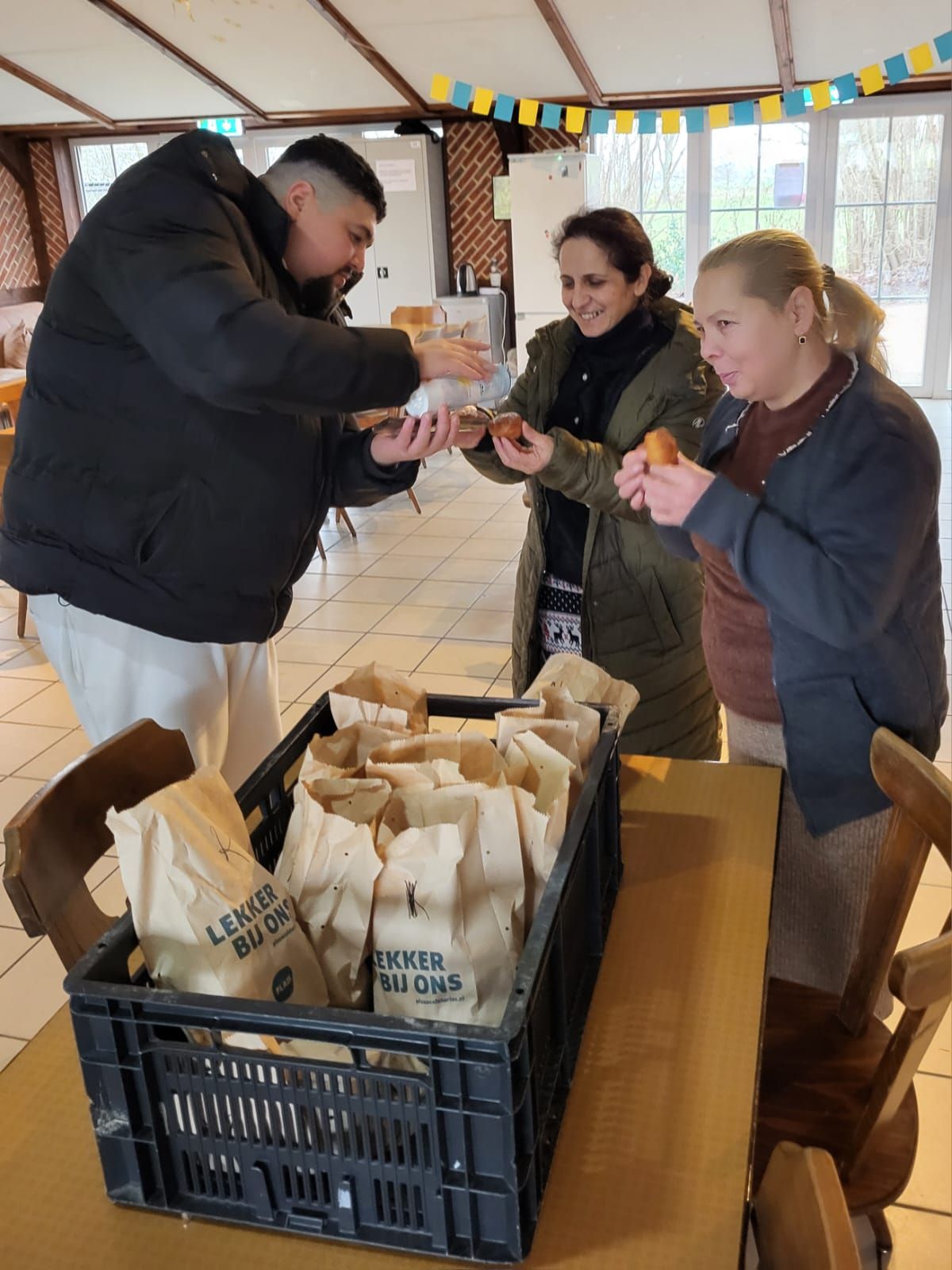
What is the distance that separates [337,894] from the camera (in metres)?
0.98

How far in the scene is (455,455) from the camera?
8.07 m

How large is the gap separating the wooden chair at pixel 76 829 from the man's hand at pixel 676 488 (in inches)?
28.9

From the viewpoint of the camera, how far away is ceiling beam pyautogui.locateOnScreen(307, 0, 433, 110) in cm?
719

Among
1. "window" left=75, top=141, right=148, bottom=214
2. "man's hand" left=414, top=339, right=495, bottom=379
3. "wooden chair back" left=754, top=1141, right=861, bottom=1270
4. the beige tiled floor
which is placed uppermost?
"window" left=75, top=141, right=148, bottom=214

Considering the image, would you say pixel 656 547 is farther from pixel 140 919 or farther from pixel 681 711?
pixel 140 919

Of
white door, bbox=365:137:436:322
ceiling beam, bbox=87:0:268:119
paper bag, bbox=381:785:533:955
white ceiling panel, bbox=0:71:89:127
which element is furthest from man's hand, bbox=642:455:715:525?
white ceiling panel, bbox=0:71:89:127

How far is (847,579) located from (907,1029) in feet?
1.78

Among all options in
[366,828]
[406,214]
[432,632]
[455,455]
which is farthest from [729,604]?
[406,214]

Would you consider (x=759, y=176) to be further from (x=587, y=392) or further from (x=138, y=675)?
(x=138, y=675)

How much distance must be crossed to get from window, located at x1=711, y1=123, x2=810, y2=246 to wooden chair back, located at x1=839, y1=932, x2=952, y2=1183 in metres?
8.28

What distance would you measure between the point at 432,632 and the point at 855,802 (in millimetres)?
2931

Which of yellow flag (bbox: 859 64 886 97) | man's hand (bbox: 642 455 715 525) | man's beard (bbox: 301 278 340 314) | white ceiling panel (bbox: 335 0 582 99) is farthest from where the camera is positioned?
white ceiling panel (bbox: 335 0 582 99)

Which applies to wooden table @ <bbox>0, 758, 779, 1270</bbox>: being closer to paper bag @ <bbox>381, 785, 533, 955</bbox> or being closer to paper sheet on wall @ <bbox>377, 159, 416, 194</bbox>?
paper bag @ <bbox>381, 785, 533, 955</bbox>

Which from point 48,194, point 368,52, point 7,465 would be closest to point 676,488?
point 7,465
